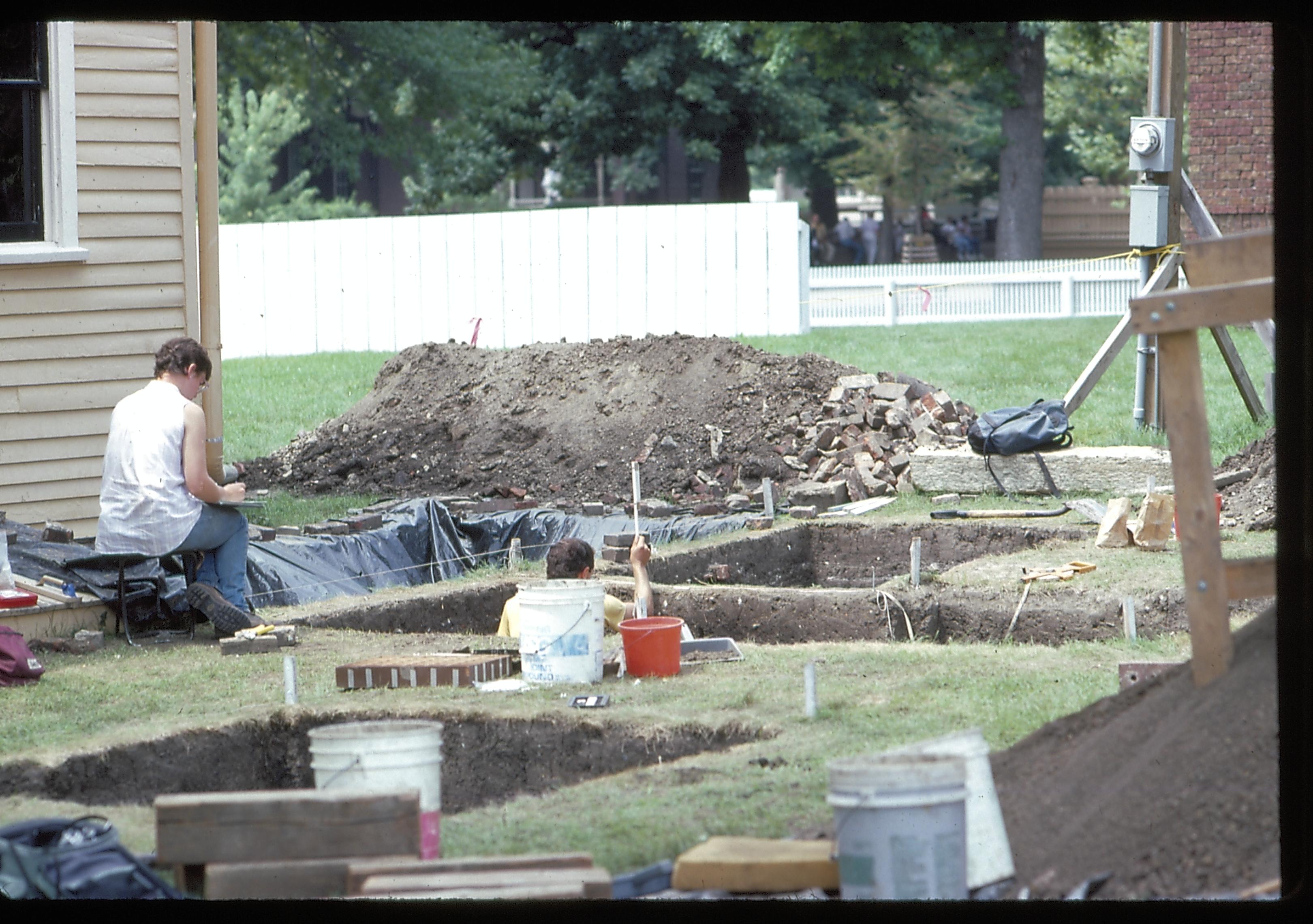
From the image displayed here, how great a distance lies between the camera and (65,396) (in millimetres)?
10055

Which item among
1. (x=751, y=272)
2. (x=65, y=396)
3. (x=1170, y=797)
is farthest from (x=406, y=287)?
(x=1170, y=797)

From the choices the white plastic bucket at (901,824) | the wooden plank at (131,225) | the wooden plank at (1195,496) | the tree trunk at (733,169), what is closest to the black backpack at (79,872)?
the white plastic bucket at (901,824)

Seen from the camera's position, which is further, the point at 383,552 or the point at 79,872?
the point at 383,552

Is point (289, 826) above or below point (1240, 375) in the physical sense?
below

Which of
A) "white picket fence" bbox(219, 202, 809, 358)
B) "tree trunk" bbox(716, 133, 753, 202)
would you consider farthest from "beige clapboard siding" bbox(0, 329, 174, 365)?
"tree trunk" bbox(716, 133, 753, 202)

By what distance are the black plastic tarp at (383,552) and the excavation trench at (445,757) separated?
2220 millimetres

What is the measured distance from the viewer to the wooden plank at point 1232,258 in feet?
14.4

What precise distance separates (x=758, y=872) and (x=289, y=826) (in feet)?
4.21

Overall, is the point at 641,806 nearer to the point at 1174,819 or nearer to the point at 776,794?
the point at 776,794

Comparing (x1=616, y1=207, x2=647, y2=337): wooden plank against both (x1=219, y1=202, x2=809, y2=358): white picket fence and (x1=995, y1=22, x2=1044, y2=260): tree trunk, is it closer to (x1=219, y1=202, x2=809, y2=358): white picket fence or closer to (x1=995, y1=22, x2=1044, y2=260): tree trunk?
(x1=219, y1=202, x2=809, y2=358): white picket fence

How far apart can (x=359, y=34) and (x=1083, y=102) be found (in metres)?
19.7

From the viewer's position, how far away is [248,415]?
17.4 m

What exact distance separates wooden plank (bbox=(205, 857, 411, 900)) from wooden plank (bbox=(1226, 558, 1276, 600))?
2485 mm

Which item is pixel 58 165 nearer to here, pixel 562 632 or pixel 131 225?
pixel 131 225
